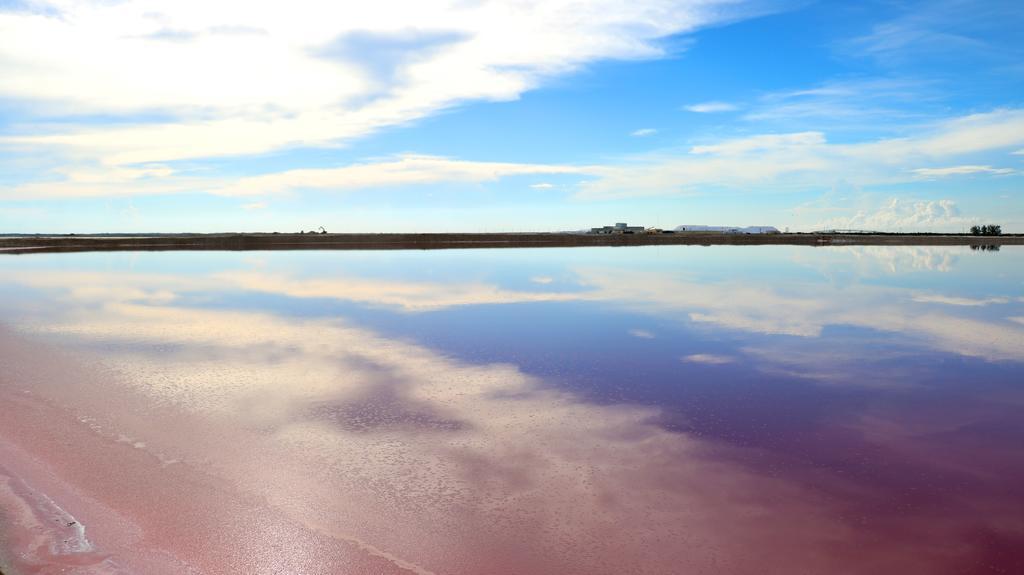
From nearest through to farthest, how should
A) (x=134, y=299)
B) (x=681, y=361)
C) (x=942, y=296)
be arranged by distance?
1. (x=681, y=361)
2. (x=134, y=299)
3. (x=942, y=296)

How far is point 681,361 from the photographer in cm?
1861

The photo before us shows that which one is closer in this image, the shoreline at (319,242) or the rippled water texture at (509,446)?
the rippled water texture at (509,446)

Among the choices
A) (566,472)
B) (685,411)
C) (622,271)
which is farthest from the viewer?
(622,271)

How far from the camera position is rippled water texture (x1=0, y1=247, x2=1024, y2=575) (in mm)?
8125

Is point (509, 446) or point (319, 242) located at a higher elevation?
point (319, 242)

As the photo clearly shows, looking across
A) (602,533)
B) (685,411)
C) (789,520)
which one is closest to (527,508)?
(602,533)

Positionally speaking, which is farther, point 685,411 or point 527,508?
point 685,411

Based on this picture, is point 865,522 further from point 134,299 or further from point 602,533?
point 134,299

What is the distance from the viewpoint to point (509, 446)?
1155 cm

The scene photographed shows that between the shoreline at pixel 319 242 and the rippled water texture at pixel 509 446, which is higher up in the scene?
the shoreline at pixel 319 242

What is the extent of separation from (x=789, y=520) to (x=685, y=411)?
Result: 5013mm

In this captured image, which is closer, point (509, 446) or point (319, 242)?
point (509, 446)

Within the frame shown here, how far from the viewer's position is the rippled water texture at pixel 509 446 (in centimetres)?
812

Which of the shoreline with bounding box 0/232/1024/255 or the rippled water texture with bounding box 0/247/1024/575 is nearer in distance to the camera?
the rippled water texture with bounding box 0/247/1024/575
